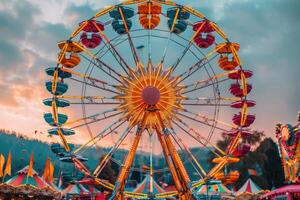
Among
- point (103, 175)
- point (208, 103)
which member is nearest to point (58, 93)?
point (208, 103)

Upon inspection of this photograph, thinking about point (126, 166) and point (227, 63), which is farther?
point (227, 63)

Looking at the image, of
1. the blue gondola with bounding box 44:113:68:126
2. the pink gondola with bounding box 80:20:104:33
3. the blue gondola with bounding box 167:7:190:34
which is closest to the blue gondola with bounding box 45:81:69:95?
the blue gondola with bounding box 44:113:68:126

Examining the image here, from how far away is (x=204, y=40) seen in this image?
25.8m

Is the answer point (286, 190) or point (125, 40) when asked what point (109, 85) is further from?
point (286, 190)

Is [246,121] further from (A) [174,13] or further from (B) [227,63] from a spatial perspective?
(A) [174,13]

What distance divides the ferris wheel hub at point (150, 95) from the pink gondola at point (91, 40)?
4.49 meters

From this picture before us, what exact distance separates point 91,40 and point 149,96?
17.3ft

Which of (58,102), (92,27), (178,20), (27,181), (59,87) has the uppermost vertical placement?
Result: (178,20)

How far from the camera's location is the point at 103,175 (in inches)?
2064

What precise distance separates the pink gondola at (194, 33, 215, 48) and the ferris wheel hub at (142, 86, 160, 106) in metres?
4.80

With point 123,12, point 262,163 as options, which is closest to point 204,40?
point 123,12

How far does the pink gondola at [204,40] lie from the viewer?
84.6 feet

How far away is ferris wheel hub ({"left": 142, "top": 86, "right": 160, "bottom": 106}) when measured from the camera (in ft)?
75.5

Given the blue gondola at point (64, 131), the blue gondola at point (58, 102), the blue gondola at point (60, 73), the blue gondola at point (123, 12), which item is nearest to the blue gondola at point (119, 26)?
the blue gondola at point (123, 12)
